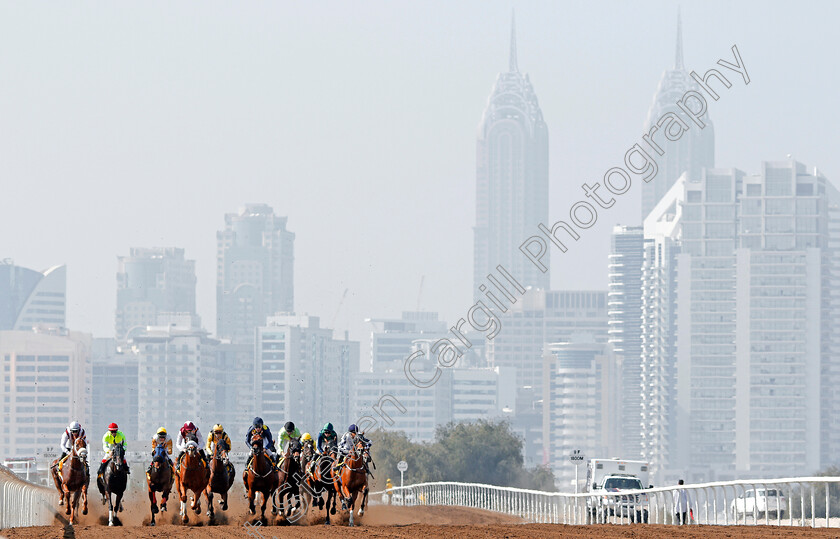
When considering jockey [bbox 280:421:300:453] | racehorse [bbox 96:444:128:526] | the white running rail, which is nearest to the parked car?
jockey [bbox 280:421:300:453]

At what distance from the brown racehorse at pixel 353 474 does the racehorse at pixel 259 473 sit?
124 cm

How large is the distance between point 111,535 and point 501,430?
90882 mm

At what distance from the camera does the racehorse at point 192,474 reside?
29.4 meters

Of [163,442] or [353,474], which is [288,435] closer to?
[353,474]

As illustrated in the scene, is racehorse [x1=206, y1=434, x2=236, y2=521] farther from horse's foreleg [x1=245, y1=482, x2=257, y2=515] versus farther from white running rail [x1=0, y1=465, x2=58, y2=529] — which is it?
white running rail [x1=0, y1=465, x2=58, y2=529]

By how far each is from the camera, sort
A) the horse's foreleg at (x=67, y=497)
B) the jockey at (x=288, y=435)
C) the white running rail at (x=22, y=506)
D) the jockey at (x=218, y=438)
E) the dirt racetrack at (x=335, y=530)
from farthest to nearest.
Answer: the white running rail at (x=22, y=506) < the jockey at (x=288, y=435) < the horse's foreleg at (x=67, y=497) < the jockey at (x=218, y=438) < the dirt racetrack at (x=335, y=530)

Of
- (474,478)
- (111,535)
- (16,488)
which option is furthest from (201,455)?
(474,478)

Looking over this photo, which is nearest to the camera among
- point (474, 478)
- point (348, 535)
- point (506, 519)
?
point (348, 535)

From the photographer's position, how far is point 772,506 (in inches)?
1264

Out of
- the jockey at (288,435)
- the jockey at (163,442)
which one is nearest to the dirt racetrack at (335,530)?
the jockey at (163,442)

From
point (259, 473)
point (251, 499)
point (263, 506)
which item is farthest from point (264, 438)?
point (263, 506)

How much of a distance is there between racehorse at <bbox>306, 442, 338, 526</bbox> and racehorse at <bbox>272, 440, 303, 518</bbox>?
0.26m

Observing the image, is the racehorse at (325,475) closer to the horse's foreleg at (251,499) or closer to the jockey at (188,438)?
the horse's foreleg at (251,499)

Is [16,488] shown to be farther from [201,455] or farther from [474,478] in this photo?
→ [474,478]
